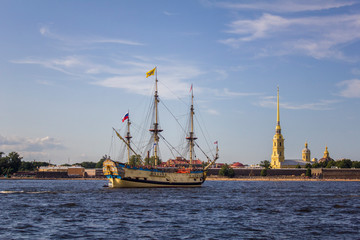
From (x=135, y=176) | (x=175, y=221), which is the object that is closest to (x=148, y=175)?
(x=135, y=176)

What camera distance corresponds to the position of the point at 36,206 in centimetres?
5278

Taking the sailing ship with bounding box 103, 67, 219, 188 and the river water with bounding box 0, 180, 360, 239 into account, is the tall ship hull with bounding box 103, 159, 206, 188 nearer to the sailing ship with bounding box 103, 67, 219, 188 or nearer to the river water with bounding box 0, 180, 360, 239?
the sailing ship with bounding box 103, 67, 219, 188

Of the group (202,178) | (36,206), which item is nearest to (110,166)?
(202,178)

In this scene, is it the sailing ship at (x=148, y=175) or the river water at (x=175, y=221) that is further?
the sailing ship at (x=148, y=175)

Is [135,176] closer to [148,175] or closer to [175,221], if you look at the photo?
[148,175]

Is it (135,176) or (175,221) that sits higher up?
(135,176)

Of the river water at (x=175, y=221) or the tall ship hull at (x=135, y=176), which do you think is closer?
the river water at (x=175, y=221)

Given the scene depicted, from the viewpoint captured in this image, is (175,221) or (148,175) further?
(148,175)

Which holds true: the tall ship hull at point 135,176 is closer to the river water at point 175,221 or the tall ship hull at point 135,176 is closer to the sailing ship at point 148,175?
the sailing ship at point 148,175

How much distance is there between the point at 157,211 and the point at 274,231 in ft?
52.0

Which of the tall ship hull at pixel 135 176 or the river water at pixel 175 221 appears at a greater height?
the tall ship hull at pixel 135 176

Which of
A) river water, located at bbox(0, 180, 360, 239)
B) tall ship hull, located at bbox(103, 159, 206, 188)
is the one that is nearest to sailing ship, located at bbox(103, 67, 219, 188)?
tall ship hull, located at bbox(103, 159, 206, 188)

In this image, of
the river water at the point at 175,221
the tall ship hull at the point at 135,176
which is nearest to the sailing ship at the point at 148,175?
the tall ship hull at the point at 135,176

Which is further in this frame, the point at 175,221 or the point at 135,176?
the point at 135,176
